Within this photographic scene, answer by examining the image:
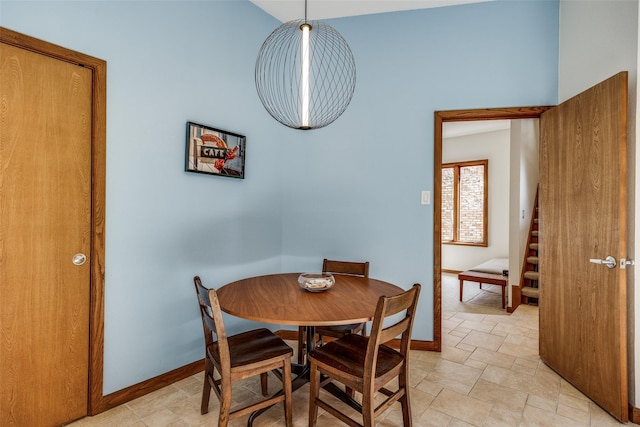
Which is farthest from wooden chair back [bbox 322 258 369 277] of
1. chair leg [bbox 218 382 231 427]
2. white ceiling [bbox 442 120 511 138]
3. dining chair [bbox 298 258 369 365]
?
white ceiling [bbox 442 120 511 138]

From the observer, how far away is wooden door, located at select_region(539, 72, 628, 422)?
1.91m

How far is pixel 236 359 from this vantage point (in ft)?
5.66

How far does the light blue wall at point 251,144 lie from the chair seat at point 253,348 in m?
0.66

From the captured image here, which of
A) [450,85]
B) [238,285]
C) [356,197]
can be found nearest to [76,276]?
[238,285]

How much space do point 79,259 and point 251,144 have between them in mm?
1483

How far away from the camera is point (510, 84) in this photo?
2711mm

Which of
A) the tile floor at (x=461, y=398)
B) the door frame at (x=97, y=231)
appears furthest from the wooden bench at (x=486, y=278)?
the door frame at (x=97, y=231)

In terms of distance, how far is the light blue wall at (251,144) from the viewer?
204cm

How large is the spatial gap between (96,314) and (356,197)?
2.03m

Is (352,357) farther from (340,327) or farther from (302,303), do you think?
(340,327)

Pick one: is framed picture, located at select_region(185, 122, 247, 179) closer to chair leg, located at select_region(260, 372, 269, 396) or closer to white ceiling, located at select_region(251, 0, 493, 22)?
white ceiling, located at select_region(251, 0, 493, 22)

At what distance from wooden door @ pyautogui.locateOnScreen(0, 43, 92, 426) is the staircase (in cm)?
443

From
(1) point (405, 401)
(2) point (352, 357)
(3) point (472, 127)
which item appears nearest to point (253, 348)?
(2) point (352, 357)

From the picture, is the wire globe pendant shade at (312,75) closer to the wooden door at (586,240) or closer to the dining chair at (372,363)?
the wooden door at (586,240)
